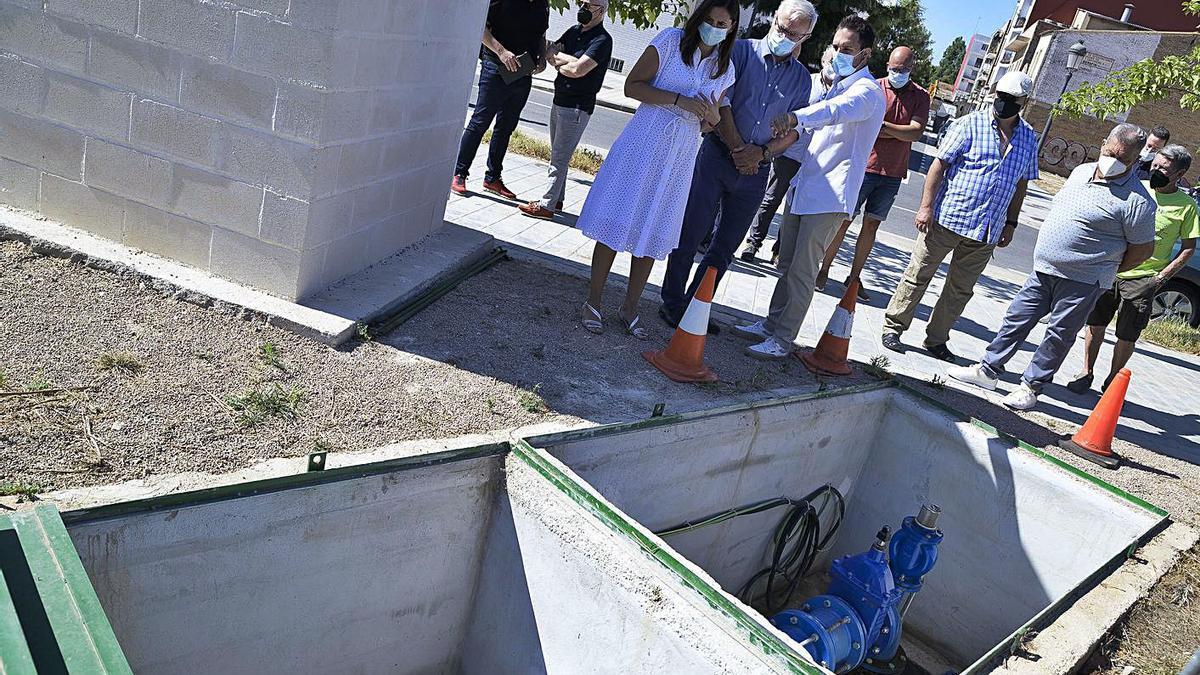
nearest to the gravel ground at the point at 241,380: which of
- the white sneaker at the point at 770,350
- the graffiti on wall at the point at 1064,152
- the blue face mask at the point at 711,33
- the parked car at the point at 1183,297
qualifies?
the white sneaker at the point at 770,350

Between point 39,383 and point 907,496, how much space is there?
4.73 metres

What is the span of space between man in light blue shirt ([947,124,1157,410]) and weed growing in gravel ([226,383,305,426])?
15.1 feet

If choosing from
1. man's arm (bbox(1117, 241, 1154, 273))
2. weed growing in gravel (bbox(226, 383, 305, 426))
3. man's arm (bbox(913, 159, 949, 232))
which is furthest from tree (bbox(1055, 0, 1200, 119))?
weed growing in gravel (bbox(226, 383, 305, 426))

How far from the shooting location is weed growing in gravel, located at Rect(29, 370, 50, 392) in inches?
134

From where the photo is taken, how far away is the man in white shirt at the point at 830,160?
5.38 metres

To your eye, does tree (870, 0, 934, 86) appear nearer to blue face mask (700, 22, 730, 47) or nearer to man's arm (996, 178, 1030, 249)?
man's arm (996, 178, 1030, 249)

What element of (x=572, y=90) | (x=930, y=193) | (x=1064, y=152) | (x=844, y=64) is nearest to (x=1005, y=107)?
(x=930, y=193)

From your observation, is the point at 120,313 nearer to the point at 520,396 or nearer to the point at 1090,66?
the point at 520,396

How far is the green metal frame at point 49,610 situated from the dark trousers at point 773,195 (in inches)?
214

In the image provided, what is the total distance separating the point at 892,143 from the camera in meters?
7.30

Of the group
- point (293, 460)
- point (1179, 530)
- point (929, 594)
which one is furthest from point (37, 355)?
point (1179, 530)

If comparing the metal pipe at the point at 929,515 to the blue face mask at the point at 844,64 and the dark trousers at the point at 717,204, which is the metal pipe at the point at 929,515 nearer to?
the dark trousers at the point at 717,204

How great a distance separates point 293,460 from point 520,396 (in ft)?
4.21

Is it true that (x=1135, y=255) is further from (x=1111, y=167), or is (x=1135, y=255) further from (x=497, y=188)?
(x=497, y=188)
